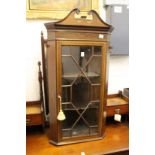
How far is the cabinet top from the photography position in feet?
5.54

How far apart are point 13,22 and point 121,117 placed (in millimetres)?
1949

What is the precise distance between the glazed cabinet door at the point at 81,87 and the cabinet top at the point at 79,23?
0.12 meters

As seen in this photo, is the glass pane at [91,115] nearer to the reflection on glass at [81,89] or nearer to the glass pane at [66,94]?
the reflection on glass at [81,89]

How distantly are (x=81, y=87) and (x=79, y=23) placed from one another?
1.76 feet

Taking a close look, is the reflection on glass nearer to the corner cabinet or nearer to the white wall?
the corner cabinet

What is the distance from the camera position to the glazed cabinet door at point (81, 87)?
1786 millimetres

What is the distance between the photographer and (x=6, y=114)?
0.59m

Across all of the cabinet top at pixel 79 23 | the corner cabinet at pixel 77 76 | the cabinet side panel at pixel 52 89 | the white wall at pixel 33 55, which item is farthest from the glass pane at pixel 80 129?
the cabinet top at pixel 79 23

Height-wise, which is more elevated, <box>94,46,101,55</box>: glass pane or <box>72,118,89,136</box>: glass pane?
<box>94,46,101,55</box>: glass pane

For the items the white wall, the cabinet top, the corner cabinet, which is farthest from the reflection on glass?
the white wall
